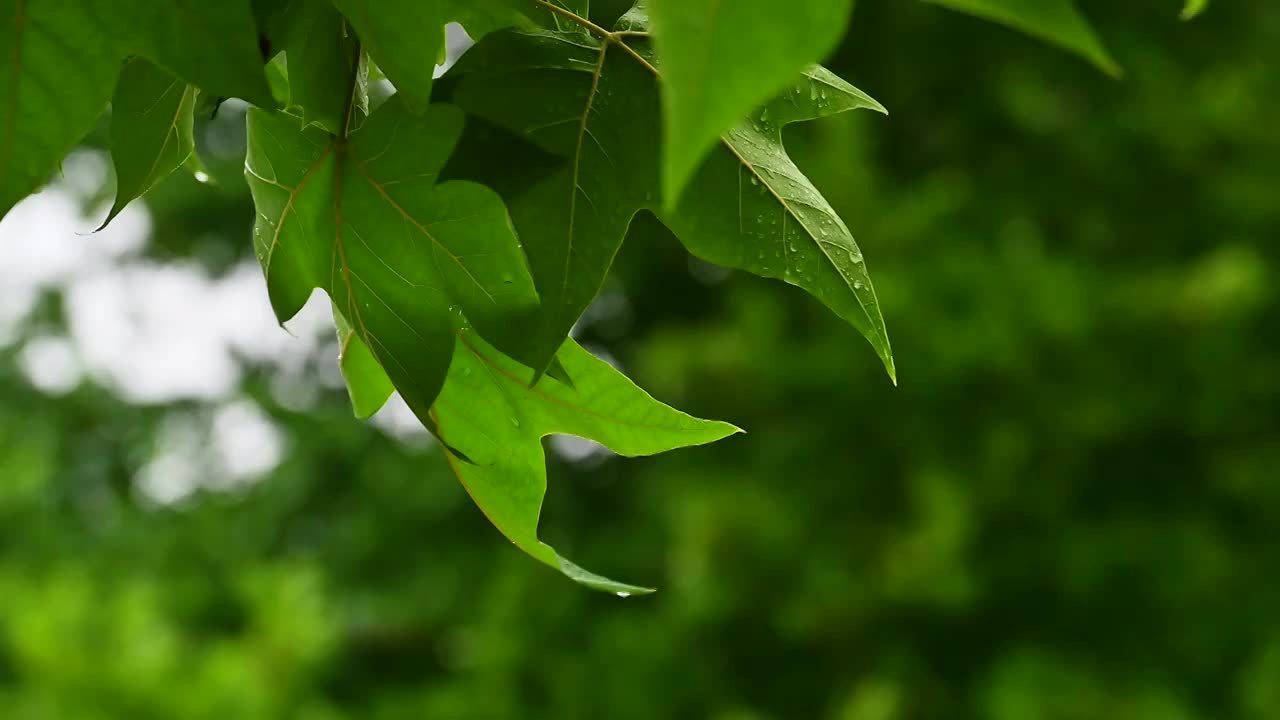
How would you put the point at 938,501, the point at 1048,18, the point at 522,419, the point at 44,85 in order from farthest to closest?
the point at 938,501
the point at 522,419
the point at 44,85
the point at 1048,18

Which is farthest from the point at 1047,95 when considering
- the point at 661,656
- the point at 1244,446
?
the point at 661,656

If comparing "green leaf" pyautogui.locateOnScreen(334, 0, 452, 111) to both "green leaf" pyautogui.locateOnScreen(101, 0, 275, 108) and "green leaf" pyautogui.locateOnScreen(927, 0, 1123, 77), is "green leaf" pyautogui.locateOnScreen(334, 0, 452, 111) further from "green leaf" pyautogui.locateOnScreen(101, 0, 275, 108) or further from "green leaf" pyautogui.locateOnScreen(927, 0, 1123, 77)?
"green leaf" pyautogui.locateOnScreen(927, 0, 1123, 77)

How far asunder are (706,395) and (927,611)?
1.00 m

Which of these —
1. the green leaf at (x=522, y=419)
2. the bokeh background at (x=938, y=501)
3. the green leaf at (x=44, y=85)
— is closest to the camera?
the green leaf at (x=44, y=85)

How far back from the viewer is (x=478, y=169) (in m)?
0.50

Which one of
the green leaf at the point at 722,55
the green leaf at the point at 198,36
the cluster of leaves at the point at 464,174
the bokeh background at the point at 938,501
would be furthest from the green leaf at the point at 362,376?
the bokeh background at the point at 938,501

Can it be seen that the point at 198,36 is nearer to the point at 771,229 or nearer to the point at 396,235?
the point at 396,235

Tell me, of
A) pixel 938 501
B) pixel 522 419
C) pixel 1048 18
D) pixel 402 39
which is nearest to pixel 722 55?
pixel 1048 18

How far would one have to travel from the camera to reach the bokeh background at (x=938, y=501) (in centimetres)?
415

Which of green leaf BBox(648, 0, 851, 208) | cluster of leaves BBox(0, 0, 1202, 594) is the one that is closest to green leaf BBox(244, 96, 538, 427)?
cluster of leaves BBox(0, 0, 1202, 594)

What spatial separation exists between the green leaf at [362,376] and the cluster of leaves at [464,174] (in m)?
0.04

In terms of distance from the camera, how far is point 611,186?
0.51m

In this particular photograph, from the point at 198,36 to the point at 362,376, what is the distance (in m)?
0.19

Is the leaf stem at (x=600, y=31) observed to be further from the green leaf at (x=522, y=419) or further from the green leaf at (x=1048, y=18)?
the green leaf at (x=1048, y=18)
